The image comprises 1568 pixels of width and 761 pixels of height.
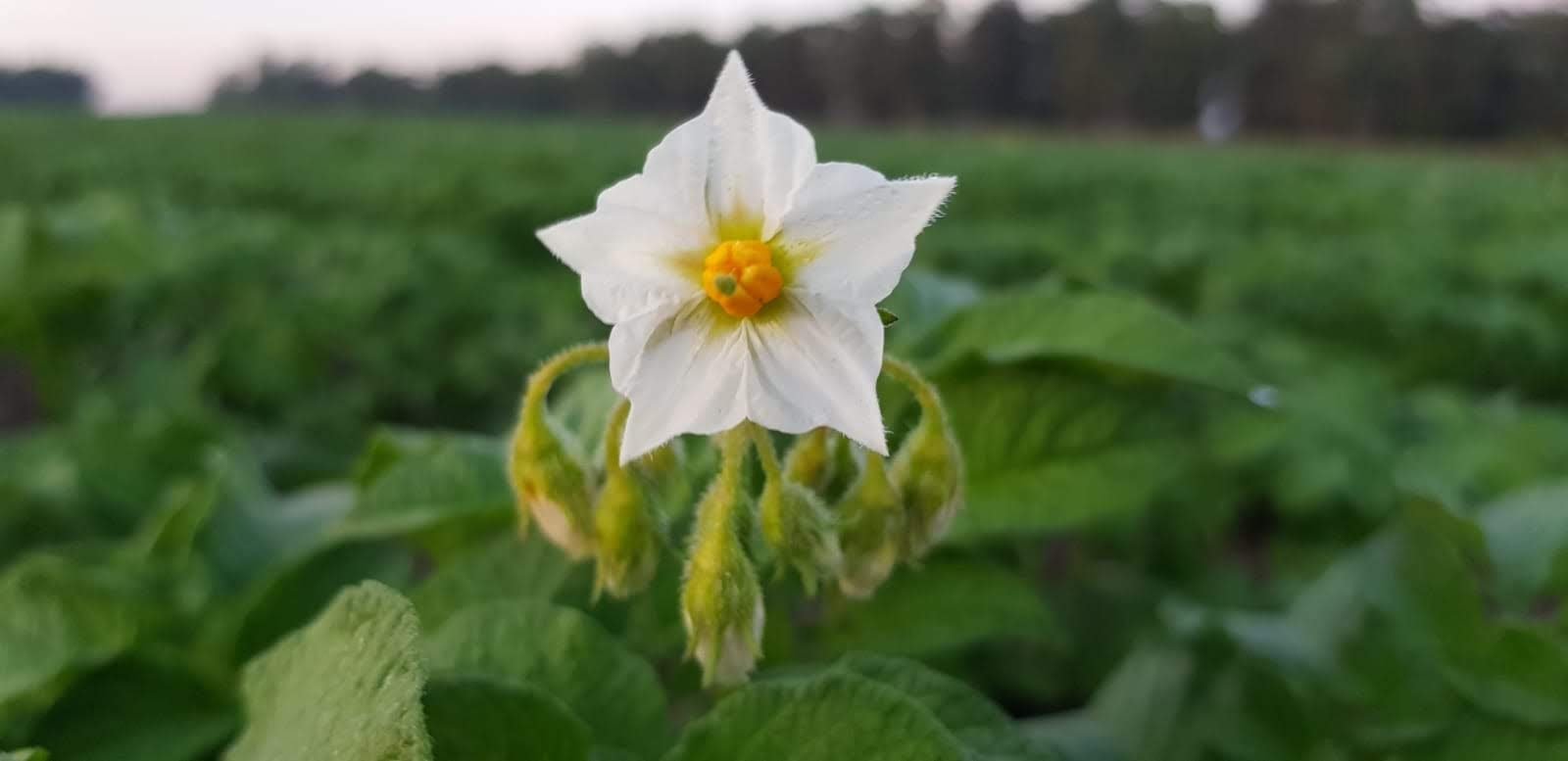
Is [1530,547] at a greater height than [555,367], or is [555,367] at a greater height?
[555,367]

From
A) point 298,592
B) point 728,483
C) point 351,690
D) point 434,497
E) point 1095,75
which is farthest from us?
point 1095,75

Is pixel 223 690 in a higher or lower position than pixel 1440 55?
higher

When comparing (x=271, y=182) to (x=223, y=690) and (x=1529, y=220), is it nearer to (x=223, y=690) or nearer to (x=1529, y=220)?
(x=1529, y=220)

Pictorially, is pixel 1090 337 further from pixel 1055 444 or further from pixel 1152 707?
pixel 1152 707

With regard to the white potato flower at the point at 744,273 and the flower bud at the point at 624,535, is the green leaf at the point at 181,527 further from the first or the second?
the white potato flower at the point at 744,273

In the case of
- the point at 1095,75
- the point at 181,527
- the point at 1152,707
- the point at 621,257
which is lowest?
the point at 1095,75

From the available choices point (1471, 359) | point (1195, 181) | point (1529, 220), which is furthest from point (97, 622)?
point (1195, 181)

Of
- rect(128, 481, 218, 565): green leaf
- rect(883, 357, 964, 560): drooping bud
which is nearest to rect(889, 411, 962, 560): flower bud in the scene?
rect(883, 357, 964, 560): drooping bud

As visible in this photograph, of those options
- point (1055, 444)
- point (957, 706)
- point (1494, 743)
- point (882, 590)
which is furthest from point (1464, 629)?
point (957, 706)
